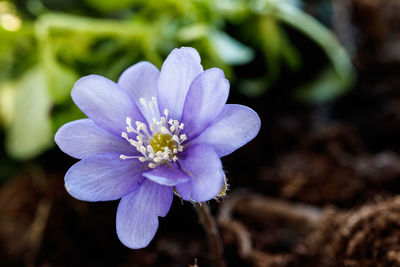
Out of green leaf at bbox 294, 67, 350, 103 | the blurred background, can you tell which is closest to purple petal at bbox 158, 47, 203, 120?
the blurred background

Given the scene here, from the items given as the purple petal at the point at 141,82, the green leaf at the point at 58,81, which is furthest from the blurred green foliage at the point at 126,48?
the purple petal at the point at 141,82

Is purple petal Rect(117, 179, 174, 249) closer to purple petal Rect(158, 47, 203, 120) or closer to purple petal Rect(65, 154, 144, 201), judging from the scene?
purple petal Rect(65, 154, 144, 201)

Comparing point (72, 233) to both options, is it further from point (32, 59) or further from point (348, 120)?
point (348, 120)

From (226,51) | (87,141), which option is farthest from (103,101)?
(226,51)

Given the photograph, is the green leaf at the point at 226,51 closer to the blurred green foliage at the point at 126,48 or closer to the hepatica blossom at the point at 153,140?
the blurred green foliage at the point at 126,48

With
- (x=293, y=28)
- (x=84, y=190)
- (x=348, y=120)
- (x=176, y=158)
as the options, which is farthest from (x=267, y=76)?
(x=84, y=190)
